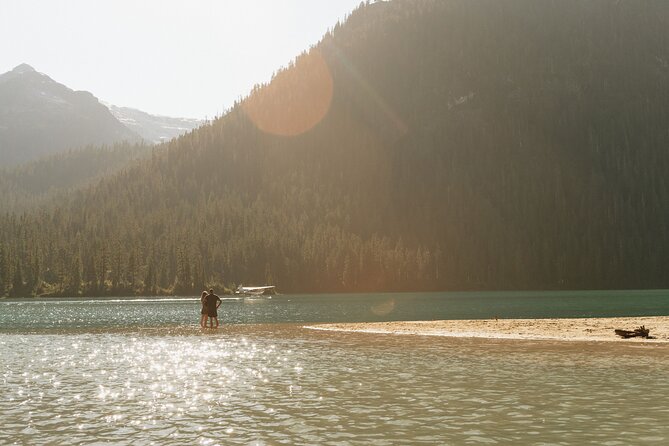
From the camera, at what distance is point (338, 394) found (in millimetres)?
26953

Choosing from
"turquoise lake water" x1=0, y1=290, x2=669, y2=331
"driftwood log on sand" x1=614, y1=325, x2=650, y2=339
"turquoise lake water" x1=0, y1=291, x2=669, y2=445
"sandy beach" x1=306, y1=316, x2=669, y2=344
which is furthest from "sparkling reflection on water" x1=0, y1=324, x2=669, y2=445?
"turquoise lake water" x1=0, y1=290, x2=669, y2=331

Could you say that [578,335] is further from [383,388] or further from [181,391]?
[181,391]

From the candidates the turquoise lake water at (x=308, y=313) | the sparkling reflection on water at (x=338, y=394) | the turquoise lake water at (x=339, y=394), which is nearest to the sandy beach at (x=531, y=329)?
the turquoise lake water at (x=339, y=394)

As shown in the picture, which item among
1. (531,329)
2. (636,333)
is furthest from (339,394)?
(531,329)

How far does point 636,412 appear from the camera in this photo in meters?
22.6

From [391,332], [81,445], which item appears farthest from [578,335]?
[81,445]

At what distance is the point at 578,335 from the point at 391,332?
677 inches

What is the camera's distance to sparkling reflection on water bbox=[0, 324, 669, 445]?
19828mm

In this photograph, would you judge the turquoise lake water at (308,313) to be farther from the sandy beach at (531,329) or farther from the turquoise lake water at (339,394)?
the turquoise lake water at (339,394)

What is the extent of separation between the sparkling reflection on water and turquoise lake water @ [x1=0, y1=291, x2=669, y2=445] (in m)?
0.08

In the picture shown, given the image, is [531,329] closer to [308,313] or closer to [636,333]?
[636,333]

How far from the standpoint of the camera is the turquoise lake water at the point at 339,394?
1980 cm

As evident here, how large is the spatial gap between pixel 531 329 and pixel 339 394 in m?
39.0

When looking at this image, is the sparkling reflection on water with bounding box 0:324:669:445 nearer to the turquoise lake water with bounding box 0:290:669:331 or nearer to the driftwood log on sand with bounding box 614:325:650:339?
the driftwood log on sand with bounding box 614:325:650:339
